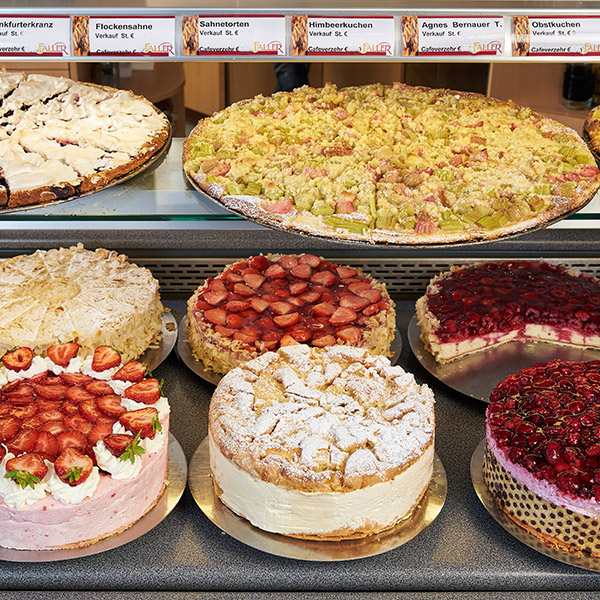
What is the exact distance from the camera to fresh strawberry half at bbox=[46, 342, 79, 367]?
7.64 feet

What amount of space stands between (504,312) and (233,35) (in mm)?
1368

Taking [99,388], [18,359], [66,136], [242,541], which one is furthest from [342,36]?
[242,541]

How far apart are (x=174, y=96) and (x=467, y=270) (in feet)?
7.64

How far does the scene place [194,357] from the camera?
8.83 feet

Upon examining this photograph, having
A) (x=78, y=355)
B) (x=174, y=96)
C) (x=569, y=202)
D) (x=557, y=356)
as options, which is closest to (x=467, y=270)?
(x=557, y=356)

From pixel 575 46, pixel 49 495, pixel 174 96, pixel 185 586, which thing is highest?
pixel 575 46

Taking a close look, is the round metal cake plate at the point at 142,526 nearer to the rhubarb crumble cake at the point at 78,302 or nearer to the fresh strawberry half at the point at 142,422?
the fresh strawberry half at the point at 142,422

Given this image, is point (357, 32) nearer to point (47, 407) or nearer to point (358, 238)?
point (358, 238)

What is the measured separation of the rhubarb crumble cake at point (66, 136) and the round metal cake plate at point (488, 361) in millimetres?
1214

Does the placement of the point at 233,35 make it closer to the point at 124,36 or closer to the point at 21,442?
the point at 124,36

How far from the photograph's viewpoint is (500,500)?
7.09 ft

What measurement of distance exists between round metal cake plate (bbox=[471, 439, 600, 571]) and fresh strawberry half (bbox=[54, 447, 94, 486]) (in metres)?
1.12

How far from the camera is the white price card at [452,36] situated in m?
2.30

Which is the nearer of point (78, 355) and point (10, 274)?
point (78, 355)
